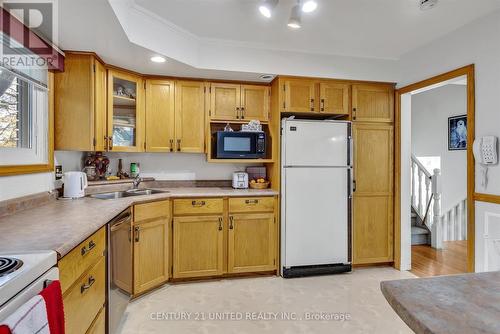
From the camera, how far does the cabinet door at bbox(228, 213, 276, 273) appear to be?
2986mm

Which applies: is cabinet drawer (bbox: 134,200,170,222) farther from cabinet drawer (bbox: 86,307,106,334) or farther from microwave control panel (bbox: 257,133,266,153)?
microwave control panel (bbox: 257,133,266,153)

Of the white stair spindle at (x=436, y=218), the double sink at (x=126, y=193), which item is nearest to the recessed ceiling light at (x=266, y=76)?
the double sink at (x=126, y=193)

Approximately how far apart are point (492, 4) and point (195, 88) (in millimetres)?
2690

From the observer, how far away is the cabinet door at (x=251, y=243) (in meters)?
2.99

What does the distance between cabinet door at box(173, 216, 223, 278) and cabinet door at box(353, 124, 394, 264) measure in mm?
1578

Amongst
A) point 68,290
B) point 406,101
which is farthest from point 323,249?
point 68,290

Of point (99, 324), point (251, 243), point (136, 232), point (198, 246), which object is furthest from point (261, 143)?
point (99, 324)

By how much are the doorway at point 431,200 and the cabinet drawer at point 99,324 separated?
2.88m

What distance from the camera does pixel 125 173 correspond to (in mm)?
3260

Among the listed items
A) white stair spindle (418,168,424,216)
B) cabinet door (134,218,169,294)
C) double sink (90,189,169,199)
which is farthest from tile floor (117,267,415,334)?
white stair spindle (418,168,424,216)

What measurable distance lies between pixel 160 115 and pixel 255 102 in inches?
42.6

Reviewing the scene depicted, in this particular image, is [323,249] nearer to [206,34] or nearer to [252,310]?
[252,310]

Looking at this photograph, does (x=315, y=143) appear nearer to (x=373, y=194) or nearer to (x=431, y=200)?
(x=373, y=194)

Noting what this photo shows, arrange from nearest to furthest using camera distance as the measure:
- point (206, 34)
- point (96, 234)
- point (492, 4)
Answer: point (96, 234), point (492, 4), point (206, 34)
